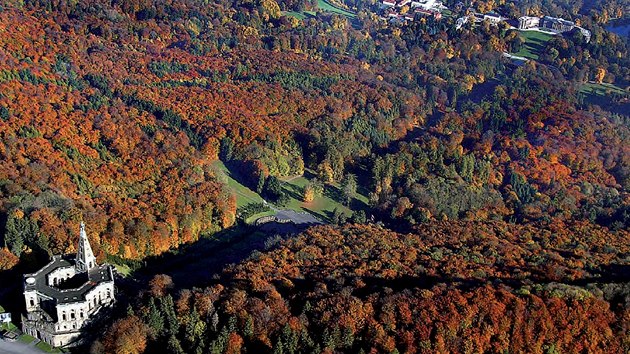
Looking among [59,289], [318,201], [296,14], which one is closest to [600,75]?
[296,14]

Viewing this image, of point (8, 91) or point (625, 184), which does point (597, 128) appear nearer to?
point (625, 184)

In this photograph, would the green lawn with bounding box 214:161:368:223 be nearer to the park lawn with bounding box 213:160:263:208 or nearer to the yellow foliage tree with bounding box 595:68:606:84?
the park lawn with bounding box 213:160:263:208

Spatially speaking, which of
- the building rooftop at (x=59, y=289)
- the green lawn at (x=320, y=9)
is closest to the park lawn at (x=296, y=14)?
the green lawn at (x=320, y=9)

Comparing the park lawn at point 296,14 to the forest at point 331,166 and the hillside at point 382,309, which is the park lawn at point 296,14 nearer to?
the forest at point 331,166

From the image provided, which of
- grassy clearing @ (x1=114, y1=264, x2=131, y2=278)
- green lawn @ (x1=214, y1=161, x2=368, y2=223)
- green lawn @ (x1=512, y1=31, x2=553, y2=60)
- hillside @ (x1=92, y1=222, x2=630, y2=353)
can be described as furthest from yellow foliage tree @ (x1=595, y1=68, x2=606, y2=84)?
grassy clearing @ (x1=114, y1=264, x2=131, y2=278)

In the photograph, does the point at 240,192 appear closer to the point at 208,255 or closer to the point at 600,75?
the point at 208,255

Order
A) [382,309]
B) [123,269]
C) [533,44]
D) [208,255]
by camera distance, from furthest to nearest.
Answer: [533,44], [208,255], [123,269], [382,309]
